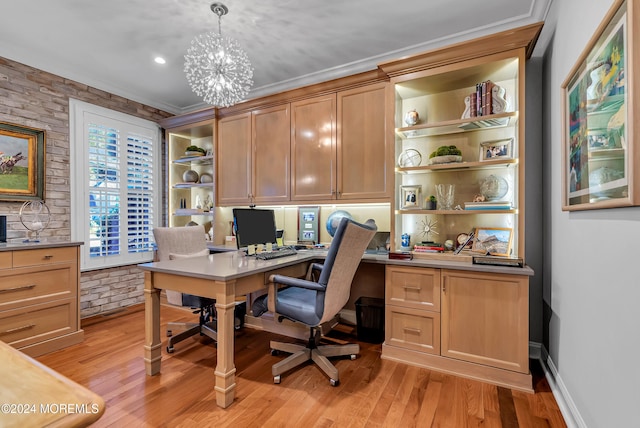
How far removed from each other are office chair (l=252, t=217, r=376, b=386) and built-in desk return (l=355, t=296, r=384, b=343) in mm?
405

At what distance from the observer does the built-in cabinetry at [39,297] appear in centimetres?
247

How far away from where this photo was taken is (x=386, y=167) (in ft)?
9.25

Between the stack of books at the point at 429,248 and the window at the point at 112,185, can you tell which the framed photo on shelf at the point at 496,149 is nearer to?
the stack of books at the point at 429,248

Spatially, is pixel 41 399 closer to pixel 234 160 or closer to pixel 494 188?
pixel 494 188

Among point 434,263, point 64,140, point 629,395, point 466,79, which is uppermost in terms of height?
point 466,79

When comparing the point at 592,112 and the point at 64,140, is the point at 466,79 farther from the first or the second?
the point at 64,140

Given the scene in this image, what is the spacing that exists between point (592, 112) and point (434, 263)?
132cm

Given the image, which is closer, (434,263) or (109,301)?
(434,263)

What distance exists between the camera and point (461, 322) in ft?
7.40

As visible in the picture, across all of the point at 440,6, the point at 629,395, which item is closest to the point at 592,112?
the point at 629,395

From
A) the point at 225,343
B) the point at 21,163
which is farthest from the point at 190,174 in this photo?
the point at 225,343

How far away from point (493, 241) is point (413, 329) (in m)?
0.96

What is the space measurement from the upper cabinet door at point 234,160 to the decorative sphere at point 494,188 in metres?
2.54

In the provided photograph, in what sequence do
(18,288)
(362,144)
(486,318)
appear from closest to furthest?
(486,318) < (18,288) < (362,144)
